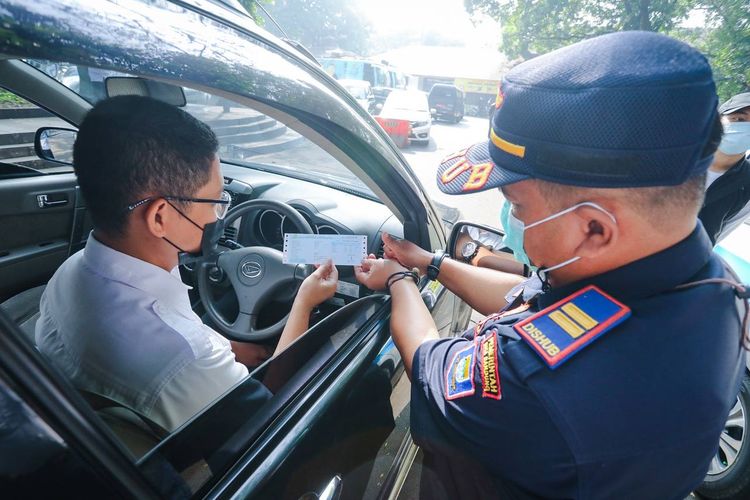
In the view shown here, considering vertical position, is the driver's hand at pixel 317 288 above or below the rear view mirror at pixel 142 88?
below

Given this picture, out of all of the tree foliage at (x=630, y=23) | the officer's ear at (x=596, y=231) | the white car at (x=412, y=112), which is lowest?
the white car at (x=412, y=112)

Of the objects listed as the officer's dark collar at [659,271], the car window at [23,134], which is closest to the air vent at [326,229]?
the officer's dark collar at [659,271]

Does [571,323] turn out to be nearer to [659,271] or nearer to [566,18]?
[659,271]

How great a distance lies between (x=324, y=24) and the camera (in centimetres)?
4500

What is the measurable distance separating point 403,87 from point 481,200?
19.0 meters

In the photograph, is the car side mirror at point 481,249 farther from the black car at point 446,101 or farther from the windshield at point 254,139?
the black car at point 446,101

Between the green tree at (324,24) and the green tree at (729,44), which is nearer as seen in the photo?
the green tree at (729,44)

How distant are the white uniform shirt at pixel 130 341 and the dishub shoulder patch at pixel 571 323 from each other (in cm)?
83

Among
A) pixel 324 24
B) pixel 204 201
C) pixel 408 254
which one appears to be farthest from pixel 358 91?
pixel 324 24

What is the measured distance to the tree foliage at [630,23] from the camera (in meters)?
10.2

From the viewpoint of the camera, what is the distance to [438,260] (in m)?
1.84

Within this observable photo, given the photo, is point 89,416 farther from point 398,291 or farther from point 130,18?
point 398,291

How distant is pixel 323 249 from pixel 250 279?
48cm

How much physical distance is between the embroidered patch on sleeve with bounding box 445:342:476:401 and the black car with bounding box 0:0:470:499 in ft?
1.09
